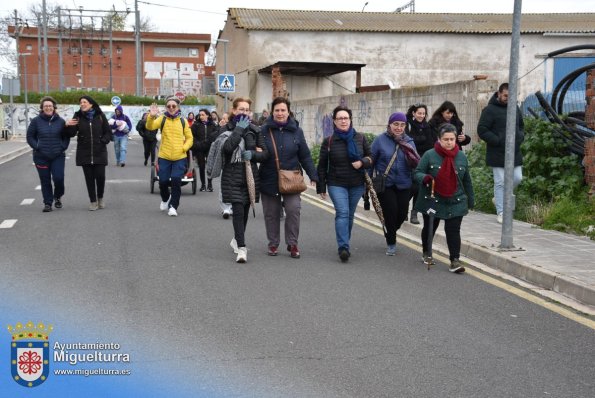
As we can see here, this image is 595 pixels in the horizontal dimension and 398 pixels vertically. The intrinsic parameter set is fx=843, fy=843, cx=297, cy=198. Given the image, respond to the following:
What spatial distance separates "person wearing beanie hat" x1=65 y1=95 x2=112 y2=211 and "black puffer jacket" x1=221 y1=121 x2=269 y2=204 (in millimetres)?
5029

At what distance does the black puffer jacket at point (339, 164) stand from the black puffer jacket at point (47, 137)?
5.93 meters

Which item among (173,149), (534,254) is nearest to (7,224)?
(173,149)

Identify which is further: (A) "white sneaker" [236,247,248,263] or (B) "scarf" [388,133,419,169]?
(B) "scarf" [388,133,419,169]

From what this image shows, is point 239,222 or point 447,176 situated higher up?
point 447,176

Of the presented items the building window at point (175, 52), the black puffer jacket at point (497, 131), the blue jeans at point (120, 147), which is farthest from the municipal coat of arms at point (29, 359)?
the building window at point (175, 52)

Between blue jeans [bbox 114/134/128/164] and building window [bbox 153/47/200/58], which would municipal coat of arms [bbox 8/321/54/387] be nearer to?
blue jeans [bbox 114/134/128/164]

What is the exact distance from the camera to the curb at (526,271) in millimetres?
7625

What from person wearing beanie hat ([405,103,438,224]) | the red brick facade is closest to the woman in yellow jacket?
person wearing beanie hat ([405,103,438,224])

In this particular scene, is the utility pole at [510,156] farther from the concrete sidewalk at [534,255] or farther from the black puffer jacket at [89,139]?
the black puffer jacket at [89,139]

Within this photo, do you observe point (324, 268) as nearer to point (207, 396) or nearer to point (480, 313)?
point (480, 313)

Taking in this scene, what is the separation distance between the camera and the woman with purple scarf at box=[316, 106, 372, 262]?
9.48m

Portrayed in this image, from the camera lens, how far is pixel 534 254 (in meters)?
9.37

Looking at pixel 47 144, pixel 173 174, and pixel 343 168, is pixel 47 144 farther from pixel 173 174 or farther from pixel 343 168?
pixel 343 168

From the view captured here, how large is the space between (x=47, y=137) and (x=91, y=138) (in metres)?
0.70
